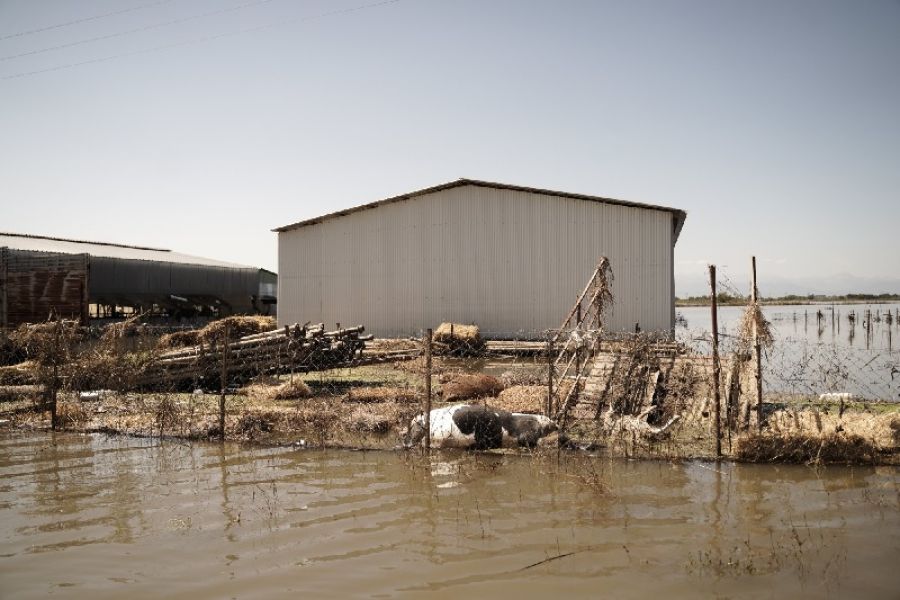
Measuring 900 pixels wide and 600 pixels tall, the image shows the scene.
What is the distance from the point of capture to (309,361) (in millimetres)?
18422

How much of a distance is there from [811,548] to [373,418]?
7661 millimetres

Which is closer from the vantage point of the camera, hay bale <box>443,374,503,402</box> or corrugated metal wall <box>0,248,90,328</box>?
hay bale <box>443,374,503,402</box>

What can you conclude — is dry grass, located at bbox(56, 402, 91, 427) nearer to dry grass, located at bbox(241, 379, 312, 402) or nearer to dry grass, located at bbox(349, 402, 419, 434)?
dry grass, located at bbox(241, 379, 312, 402)

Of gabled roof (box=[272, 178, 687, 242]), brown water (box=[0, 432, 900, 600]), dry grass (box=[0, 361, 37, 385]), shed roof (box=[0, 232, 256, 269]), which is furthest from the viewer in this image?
shed roof (box=[0, 232, 256, 269])

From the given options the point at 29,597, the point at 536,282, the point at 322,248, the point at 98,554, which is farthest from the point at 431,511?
the point at 322,248

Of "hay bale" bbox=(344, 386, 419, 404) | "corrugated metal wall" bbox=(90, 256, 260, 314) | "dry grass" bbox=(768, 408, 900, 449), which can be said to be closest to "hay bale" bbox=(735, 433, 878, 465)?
"dry grass" bbox=(768, 408, 900, 449)

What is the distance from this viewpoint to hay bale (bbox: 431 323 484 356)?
2455 cm

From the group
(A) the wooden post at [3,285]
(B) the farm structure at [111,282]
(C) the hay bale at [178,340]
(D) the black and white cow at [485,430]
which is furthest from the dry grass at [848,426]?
(A) the wooden post at [3,285]

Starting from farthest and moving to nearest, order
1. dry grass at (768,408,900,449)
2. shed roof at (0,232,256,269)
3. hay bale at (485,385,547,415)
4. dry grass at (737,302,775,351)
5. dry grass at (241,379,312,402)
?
shed roof at (0,232,256,269) → dry grass at (241,379,312,402) → hay bale at (485,385,547,415) → dry grass at (737,302,775,351) → dry grass at (768,408,900,449)

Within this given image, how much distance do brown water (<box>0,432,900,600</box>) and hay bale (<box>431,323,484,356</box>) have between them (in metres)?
14.3

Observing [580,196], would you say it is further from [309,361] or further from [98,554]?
[98,554]

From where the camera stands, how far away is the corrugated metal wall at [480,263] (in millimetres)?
25750

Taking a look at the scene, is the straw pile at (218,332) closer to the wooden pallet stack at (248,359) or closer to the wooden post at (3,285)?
the wooden pallet stack at (248,359)

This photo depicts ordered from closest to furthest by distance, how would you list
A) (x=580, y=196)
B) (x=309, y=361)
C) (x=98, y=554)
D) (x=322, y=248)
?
(x=98, y=554) < (x=309, y=361) < (x=580, y=196) < (x=322, y=248)
